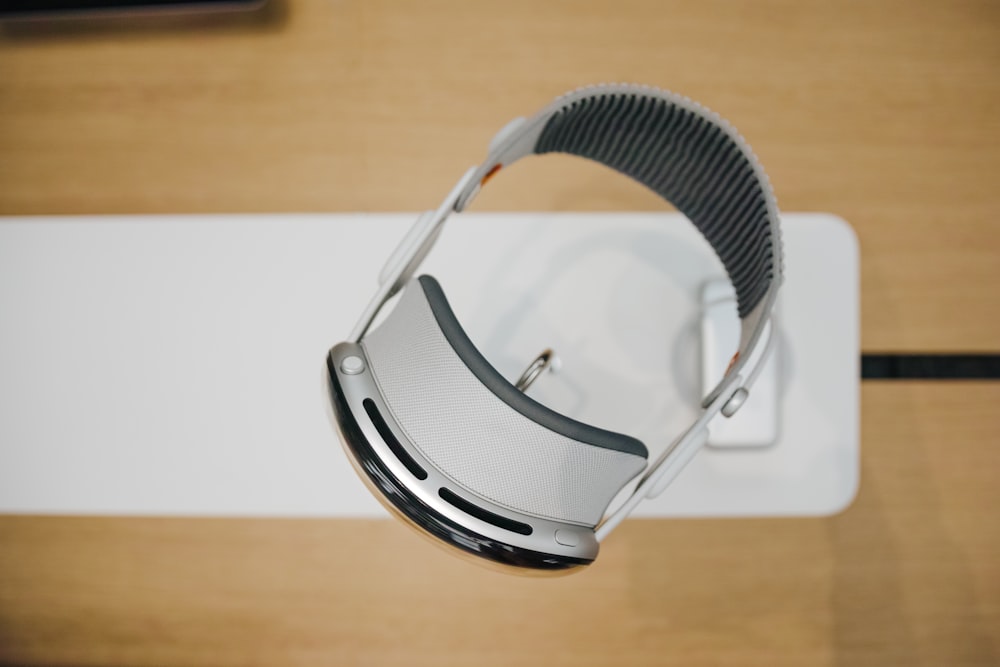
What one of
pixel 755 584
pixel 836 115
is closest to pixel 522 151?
pixel 836 115

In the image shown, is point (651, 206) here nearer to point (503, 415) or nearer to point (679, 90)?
point (679, 90)

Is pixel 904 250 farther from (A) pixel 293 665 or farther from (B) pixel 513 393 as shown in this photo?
(A) pixel 293 665

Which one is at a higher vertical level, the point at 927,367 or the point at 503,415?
the point at 503,415

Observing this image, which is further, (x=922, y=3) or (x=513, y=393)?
(x=922, y=3)

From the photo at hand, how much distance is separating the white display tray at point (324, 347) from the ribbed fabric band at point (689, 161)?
8 cm

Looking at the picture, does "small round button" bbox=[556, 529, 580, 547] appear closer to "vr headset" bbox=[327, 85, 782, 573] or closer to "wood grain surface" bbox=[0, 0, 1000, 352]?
"vr headset" bbox=[327, 85, 782, 573]

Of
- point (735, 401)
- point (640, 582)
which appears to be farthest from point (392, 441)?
point (640, 582)

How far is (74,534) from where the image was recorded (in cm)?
57

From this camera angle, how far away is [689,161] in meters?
0.44

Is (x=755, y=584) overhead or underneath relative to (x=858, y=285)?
underneath

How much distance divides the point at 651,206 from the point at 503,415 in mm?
285

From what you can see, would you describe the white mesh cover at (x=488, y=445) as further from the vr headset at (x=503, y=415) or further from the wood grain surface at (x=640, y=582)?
the wood grain surface at (x=640, y=582)

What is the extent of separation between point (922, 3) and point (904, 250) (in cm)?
22

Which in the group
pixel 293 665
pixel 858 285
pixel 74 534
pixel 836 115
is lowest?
pixel 293 665
